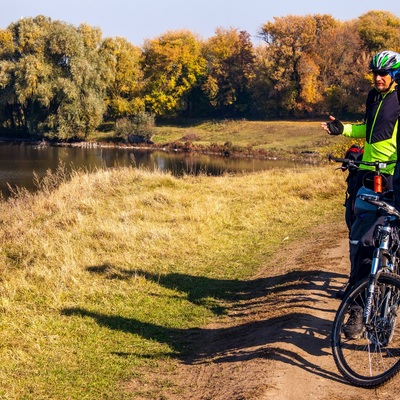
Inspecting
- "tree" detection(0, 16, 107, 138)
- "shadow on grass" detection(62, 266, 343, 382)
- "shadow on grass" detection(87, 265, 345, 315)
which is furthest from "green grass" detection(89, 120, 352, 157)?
"shadow on grass" detection(62, 266, 343, 382)

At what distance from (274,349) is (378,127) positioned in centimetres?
239

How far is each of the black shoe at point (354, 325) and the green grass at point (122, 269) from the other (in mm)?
1926

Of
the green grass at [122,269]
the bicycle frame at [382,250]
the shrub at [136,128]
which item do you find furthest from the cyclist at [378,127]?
the shrub at [136,128]

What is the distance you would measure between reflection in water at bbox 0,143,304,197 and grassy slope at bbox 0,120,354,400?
37.9 ft

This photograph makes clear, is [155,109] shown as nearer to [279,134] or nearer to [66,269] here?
[279,134]

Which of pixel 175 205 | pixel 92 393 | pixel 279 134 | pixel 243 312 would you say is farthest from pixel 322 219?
pixel 279 134

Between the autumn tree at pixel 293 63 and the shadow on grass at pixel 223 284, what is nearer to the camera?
the shadow on grass at pixel 223 284

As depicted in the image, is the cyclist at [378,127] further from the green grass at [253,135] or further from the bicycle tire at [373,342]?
the green grass at [253,135]

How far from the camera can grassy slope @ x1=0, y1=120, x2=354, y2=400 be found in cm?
627

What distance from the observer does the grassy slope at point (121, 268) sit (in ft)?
20.6

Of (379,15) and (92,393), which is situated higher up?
(379,15)

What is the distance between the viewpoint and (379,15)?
67.2 meters

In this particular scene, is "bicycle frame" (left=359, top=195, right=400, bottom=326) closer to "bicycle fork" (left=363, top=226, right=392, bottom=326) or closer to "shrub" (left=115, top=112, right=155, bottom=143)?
"bicycle fork" (left=363, top=226, right=392, bottom=326)

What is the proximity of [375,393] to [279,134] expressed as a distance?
55702mm
